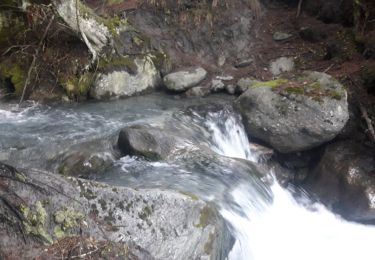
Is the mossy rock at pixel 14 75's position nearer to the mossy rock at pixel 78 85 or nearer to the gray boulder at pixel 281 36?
the mossy rock at pixel 78 85

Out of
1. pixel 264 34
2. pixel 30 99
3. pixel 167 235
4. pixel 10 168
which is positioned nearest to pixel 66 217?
pixel 10 168

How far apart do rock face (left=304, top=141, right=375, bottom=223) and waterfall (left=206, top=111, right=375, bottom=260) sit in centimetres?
22

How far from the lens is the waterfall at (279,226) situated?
5.05 meters

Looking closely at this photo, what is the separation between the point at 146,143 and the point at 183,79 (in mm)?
3614

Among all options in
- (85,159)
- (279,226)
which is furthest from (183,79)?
(279,226)

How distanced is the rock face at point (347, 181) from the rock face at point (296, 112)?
15.6 inches

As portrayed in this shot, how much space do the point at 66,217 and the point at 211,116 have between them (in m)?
5.39

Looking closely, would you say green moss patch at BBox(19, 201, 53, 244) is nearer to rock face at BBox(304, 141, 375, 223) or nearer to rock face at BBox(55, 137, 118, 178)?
rock face at BBox(55, 137, 118, 178)

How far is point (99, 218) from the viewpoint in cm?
347

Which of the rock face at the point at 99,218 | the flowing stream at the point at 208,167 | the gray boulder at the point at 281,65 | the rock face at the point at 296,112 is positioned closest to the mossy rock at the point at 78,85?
the flowing stream at the point at 208,167

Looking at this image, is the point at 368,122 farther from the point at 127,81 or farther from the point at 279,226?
the point at 127,81

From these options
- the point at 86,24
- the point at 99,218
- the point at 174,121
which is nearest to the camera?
the point at 99,218

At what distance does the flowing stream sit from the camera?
17.5 ft

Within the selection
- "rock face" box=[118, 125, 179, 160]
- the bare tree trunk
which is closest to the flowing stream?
"rock face" box=[118, 125, 179, 160]
